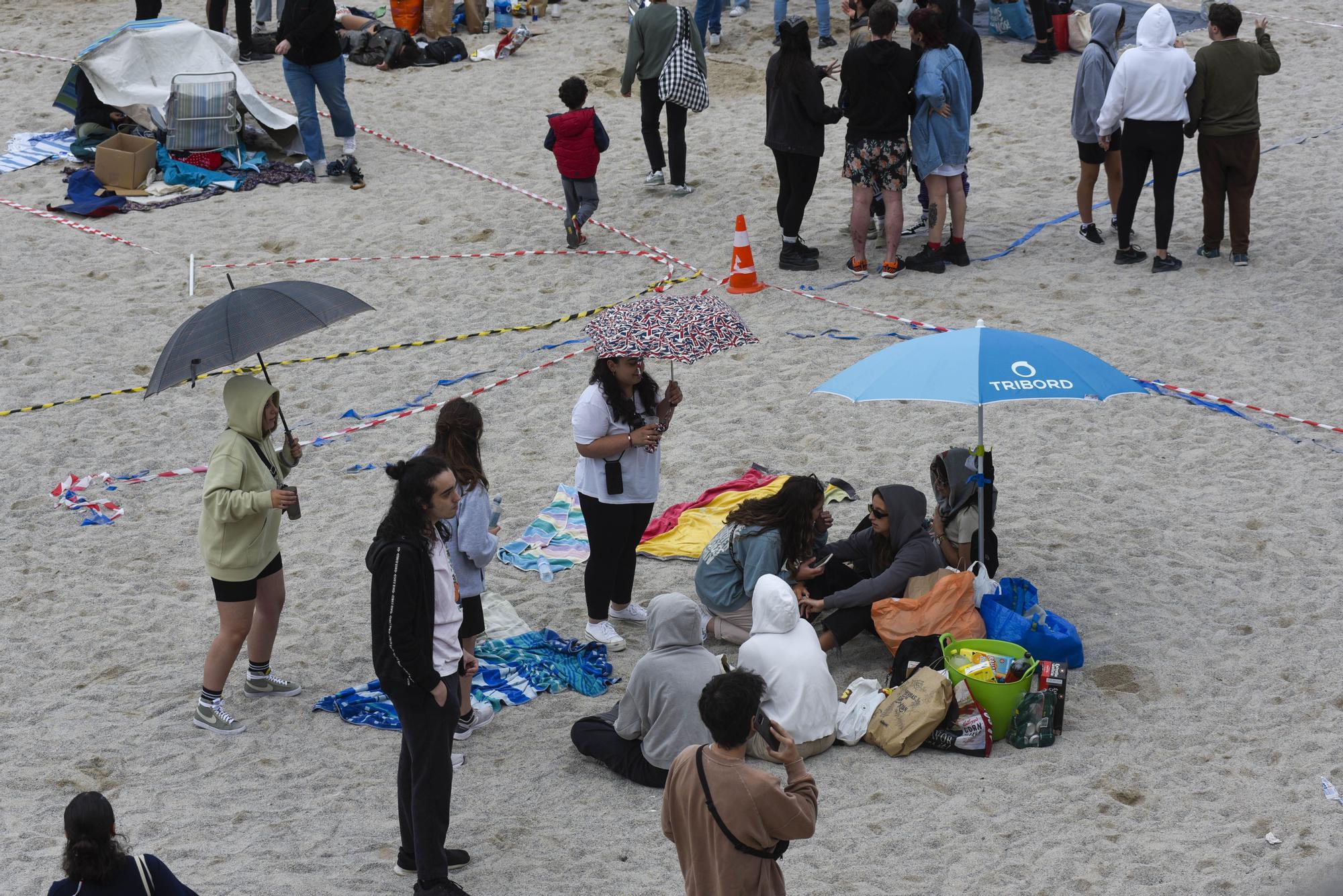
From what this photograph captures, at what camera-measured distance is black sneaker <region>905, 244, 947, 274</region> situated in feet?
37.1

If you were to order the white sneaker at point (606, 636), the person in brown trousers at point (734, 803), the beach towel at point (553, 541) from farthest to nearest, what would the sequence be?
the beach towel at point (553, 541) < the white sneaker at point (606, 636) < the person in brown trousers at point (734, 803)

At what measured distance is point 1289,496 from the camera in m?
7.78

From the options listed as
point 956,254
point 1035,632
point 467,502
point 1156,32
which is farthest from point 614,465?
point 1156,32

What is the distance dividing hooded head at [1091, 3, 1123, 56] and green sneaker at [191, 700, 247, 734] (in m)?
8.49

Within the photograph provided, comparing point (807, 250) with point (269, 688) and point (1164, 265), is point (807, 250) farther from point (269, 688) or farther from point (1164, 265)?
point (269, 688)

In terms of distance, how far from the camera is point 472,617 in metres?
6.21

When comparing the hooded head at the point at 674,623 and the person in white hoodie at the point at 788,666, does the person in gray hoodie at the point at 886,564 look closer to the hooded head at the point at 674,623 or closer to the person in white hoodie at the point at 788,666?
the person in white hoodie at the point at 788,666

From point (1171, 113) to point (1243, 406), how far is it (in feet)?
8.95

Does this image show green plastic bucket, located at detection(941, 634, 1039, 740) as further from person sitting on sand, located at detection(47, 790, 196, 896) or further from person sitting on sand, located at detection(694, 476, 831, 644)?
person sitting on sand, located at detection(47, 790, 196, 896)

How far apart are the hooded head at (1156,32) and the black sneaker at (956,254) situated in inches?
81.0

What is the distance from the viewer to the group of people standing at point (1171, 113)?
34.0 feet

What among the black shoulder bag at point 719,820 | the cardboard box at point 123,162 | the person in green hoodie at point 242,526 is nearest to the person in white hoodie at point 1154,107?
the person in green hoodie at point 242,526

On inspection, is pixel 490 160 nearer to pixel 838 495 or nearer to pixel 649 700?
pixel 838 495

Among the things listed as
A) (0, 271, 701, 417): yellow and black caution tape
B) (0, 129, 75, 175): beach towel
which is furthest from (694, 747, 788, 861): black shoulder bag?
(0, 129, 75, 175): beach towel
